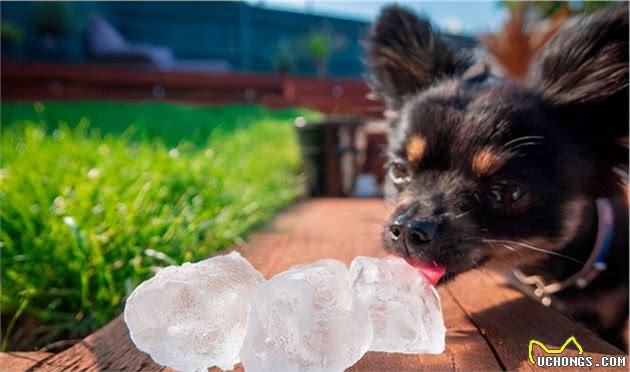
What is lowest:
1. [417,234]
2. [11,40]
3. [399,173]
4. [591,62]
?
[417,234]

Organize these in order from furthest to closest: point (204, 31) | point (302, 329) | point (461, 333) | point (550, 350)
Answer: point (204, 31), point (461, 333), point (550, 350), point (302, 329)

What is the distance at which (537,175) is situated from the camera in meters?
2.20

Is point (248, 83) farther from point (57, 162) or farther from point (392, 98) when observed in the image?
point (392, 98)

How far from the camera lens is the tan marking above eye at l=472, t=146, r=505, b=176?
216 cm

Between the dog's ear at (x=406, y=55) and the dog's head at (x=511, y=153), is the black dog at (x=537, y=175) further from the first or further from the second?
the dog's ear at (x=406, y=55)

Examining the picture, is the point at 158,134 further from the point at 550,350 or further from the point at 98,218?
the point at 550,350

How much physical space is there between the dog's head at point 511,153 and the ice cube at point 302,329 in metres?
0.48

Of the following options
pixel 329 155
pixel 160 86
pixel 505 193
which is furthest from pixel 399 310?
pixel 160 86

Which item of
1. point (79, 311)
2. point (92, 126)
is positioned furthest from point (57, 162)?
point (92, 126)

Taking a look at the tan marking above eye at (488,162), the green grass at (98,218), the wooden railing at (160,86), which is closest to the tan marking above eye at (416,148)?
the tan marking above eye at (488,162)

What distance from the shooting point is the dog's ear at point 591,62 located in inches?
94.6

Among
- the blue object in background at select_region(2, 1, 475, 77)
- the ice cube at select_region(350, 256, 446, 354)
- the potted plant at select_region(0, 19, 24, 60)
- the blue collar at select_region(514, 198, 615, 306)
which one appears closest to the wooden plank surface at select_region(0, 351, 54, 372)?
the ice cube at select_region(350, 256, 446, 354)

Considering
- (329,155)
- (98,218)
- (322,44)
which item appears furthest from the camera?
(322,44)

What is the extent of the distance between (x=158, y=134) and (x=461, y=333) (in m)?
5.59
